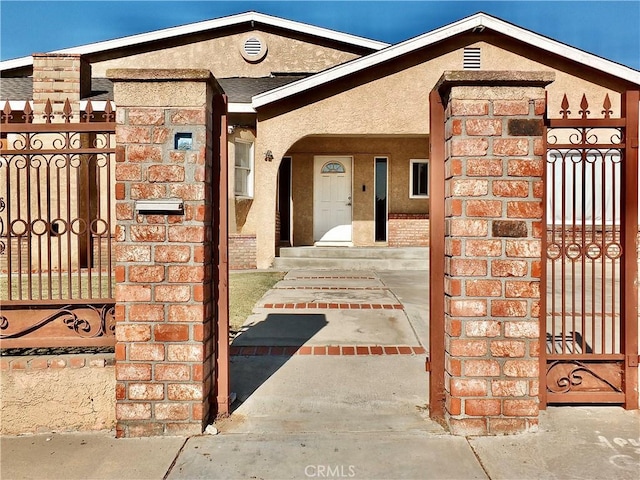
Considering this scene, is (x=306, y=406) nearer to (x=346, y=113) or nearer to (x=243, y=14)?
(x=346, y=113)

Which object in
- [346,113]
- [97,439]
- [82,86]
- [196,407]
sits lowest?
[97,439]

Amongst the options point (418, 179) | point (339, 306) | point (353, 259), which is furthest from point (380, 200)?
point (339, 306)

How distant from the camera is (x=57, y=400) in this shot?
2.98 metres

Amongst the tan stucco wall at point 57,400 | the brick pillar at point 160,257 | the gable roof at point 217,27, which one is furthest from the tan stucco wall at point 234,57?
the tan stucco wall at point 57,400

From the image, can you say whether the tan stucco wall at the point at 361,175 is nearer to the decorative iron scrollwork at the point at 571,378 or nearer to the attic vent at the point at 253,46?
the attic vent at the point at 253,46

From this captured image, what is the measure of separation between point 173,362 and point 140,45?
14902 millimetres

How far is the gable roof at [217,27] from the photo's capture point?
14.6 meters

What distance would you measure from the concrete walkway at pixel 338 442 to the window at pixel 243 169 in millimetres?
7414

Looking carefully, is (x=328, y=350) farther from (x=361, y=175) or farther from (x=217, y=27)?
(x=217, y=27)

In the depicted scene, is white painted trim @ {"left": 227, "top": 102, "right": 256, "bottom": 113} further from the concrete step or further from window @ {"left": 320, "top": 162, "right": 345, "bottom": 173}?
the concrete step

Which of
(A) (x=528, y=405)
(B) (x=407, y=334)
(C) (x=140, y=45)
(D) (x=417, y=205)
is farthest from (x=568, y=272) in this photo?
(C) (x=140, y=45)

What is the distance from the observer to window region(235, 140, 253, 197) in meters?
11.0

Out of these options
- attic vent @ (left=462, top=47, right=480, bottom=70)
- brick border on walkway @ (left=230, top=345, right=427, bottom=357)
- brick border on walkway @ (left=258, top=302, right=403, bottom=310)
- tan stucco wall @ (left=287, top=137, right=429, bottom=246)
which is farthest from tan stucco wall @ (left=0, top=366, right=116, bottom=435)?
attic vent @ (left=462, top=47, right=480, bottom=70)

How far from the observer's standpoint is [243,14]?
14.6 meters
